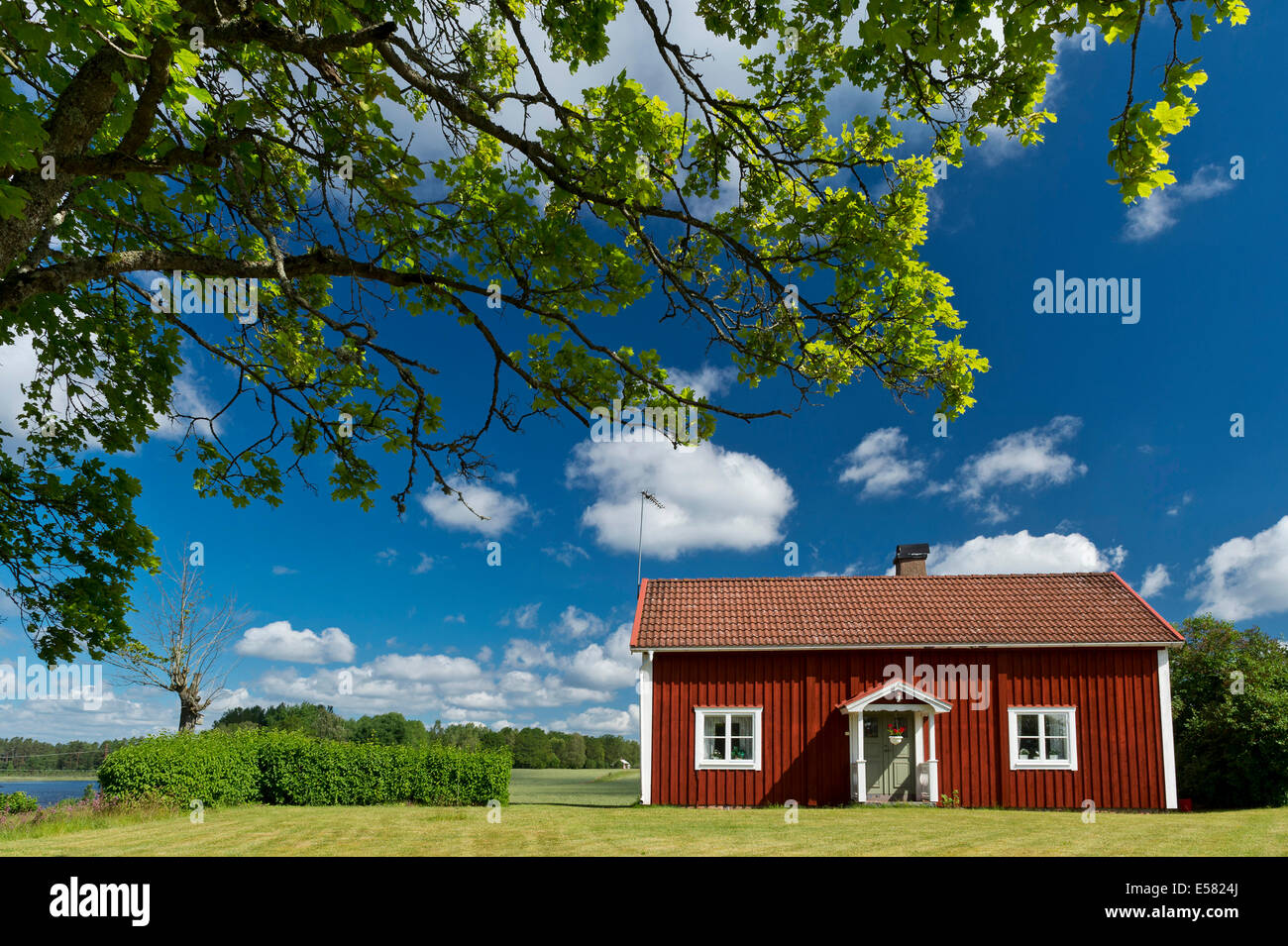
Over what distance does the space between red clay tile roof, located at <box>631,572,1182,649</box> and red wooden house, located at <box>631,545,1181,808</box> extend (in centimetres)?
7

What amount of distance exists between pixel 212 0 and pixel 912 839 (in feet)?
39.4

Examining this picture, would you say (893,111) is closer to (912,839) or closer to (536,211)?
(536,211)

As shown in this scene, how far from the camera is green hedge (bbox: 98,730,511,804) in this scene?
16.6 metres

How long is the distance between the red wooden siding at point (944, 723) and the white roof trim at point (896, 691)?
0.53m

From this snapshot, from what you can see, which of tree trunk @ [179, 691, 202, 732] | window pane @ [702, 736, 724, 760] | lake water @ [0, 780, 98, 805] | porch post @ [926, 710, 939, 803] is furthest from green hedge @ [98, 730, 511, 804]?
porch post @ [926, 710, 939, 803]

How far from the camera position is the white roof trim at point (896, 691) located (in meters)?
17.8

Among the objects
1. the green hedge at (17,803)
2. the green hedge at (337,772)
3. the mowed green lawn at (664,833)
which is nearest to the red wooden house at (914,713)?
the mowed green lawn at (664,833)

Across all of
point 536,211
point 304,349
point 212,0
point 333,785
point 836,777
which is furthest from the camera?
point 836,777

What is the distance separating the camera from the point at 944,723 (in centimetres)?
1834

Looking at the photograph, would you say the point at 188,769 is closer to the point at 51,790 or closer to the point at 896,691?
the point at 51,790
